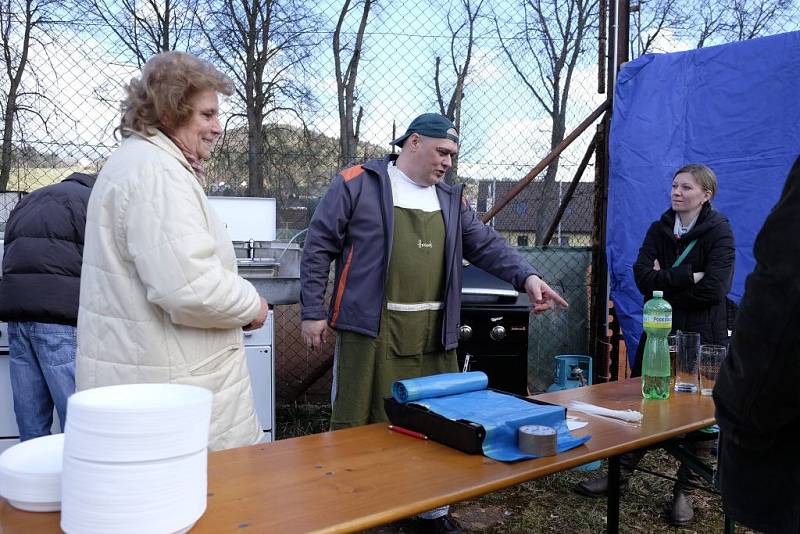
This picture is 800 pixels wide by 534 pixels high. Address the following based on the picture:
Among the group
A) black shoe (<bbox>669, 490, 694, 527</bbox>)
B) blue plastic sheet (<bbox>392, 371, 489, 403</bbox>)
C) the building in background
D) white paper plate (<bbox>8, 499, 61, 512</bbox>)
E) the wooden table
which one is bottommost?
black shoe (<bbox>669, 490, 694, 527</bbox>)

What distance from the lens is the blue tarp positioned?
4.43m

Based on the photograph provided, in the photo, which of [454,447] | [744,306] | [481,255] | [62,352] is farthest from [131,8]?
[744,306]

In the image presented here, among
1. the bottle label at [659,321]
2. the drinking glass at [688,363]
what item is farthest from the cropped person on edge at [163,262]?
the drinking glass at [688,363]

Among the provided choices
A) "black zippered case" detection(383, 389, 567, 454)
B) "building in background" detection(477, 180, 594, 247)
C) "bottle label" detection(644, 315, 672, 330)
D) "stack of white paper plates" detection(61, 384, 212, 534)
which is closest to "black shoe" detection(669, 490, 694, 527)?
"bottle label" detection(644, 315, 672, 330)

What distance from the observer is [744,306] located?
116cm

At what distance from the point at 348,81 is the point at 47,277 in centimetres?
274

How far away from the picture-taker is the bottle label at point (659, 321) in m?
2.54

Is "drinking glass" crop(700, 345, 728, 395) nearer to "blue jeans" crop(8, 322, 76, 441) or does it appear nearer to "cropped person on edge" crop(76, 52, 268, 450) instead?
"cropped person on edge" crop(76, 52, 268, 450)

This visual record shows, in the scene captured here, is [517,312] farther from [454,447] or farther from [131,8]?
[131,8]

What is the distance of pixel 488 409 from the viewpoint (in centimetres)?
192

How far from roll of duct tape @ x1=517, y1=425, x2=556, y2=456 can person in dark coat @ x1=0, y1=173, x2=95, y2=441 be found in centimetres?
223

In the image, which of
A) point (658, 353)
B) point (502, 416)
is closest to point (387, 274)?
point (658, 353)

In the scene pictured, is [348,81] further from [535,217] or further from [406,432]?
[406,432]

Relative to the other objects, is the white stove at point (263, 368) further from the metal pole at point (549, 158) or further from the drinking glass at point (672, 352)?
the drinking glass at point (672, 352)
